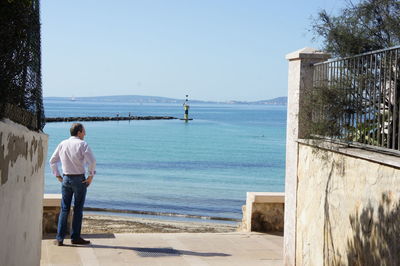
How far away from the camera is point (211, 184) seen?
39.8 meters

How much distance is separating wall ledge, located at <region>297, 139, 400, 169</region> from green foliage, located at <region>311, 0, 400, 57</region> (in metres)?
1.10

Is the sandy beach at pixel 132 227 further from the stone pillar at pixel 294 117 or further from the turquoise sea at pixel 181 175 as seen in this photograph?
the stone pillar at pixel 294 117

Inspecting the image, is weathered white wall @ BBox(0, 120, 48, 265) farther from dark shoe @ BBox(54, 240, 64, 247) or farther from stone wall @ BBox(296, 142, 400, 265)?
stone wall @ BBox(296, 142, 400, 265)

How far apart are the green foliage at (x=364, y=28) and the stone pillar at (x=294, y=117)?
0.39m

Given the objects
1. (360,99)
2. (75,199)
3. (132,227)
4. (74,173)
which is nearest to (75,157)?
(74,173)

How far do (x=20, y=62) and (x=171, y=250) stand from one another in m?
5.48

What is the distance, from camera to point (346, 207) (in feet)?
21.7

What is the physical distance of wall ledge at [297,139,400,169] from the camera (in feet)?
18.4

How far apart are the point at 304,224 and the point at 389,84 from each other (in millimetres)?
2535

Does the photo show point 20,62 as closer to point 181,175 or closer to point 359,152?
point 359,152

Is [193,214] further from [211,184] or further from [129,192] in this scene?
[211,184]

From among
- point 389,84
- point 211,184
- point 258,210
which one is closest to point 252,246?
point 258,210

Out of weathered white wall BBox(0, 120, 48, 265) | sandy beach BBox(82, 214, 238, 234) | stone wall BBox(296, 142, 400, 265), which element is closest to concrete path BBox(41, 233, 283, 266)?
stone wall BBox(296, 142, 400, 265)

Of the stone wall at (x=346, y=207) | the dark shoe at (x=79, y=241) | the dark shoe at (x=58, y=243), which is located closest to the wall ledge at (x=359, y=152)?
the stone wall at (x=346, y=207)
